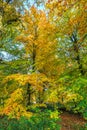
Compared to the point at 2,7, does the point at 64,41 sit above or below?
below

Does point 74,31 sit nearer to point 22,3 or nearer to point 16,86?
point 16,86

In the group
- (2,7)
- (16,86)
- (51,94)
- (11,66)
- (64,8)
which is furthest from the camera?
(2,7)

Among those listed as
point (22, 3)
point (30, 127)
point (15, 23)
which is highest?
point (22, 3)

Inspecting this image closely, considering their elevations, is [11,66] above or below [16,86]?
above

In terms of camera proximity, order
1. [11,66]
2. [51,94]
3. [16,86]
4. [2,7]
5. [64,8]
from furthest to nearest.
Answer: [2,7]
[11,66]
[16,86]
[51,94]
[64,8]

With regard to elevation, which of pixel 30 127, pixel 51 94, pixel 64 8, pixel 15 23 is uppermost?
pixel 15 23

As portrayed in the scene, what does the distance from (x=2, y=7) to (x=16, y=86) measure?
6036 mm

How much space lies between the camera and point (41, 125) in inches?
440

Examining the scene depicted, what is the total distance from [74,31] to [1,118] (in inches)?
193

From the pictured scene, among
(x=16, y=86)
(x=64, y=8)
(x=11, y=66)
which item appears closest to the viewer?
(x=64, y=8)

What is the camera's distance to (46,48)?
11.4 meters

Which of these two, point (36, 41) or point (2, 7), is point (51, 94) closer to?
point (36, 41)

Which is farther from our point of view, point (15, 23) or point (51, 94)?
point (15, 23)

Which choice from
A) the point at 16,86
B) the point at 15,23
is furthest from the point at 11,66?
the point at 15,23
